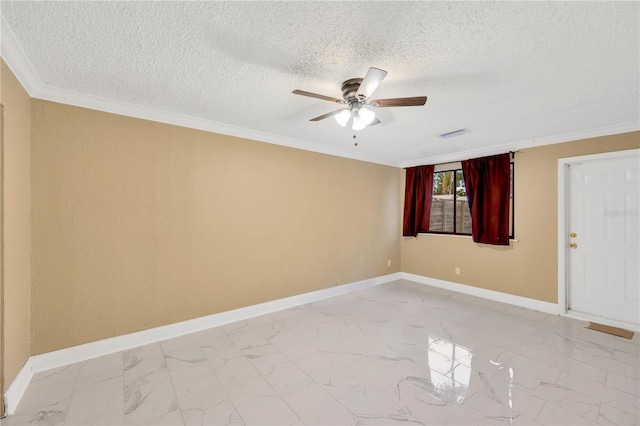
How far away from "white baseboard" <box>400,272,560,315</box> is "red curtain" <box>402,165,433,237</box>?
34.4 inches

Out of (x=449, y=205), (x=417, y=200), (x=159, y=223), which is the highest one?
(x=417, y=200)

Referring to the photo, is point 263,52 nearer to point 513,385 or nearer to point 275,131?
point 275,131

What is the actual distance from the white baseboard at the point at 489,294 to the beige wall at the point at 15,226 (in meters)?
5.30

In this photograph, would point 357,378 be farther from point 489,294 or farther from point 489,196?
point 489,196

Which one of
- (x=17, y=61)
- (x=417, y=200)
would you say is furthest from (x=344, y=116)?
(x=417, y=200)

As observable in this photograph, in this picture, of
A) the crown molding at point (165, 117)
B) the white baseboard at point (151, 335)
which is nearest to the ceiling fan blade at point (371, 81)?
the crown molding at point (165, 117)

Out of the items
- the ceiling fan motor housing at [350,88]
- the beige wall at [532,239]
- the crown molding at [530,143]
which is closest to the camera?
the ceiling fan motor housing at [350,88]

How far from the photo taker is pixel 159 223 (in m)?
2.90

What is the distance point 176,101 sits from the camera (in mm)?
2631

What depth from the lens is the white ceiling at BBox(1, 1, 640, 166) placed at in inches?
57.5

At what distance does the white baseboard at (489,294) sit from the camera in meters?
3.76

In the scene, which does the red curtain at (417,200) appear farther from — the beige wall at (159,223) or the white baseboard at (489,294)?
the beige wall at (159,223)

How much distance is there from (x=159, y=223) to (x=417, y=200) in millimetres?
4358

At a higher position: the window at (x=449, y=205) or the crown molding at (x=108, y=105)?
the crown molding at (x=108, y=105)
